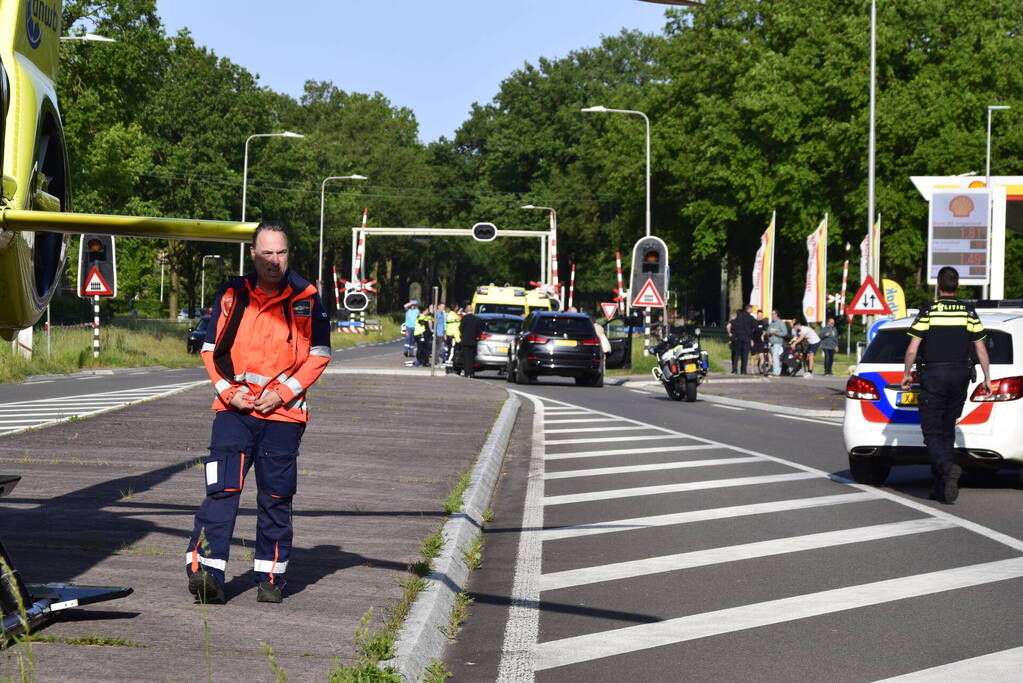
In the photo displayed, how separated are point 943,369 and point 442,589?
20.6ft

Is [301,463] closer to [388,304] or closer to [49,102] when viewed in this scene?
[49,102]

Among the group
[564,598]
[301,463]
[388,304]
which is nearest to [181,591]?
[564,598]

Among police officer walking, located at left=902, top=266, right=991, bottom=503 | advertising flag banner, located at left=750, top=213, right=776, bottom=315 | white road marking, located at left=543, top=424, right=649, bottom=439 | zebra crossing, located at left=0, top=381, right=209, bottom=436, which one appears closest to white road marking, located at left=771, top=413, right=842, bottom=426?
white road marking, located at left=543, top=424, right=649, bottom=439

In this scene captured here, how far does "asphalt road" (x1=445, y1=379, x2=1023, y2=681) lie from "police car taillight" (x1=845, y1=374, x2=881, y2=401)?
2.60 feet

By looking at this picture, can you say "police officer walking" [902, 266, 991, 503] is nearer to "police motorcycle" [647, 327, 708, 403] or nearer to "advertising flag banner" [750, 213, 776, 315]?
"police motorcycle" [647, 327, 708, 403]

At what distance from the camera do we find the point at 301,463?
13.2 metres

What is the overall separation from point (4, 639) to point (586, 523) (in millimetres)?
5829

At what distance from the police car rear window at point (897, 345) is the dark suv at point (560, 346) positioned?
1966 cm

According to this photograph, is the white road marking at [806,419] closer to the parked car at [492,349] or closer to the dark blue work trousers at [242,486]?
the parked car at [492,349]

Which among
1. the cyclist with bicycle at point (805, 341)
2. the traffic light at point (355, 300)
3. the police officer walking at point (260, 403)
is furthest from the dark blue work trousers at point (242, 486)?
the traffic light at point (355, 300)

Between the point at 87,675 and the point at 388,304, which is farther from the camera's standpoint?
the point at 388,304

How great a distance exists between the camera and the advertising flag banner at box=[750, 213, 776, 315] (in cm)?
4109

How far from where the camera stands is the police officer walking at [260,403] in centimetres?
673

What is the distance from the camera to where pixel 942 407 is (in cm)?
1225
